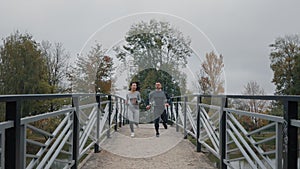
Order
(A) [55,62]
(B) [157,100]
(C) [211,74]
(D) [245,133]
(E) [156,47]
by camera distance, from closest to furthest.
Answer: (D) [245,133] < (C) [211,74] < (E) [156,47] < (B) [157,100] < (A) [55,62]

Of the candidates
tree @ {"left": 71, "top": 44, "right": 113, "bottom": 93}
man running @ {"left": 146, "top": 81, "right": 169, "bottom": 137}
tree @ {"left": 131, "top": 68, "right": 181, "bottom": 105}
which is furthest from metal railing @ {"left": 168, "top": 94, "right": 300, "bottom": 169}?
tree @ {"left": 71, "top": 44, "right": 113, "bottom": 93}

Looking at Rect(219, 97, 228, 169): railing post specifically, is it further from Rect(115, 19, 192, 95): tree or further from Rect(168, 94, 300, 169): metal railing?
Rect(115, 19, 192, 95): tree

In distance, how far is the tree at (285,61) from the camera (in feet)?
49.8

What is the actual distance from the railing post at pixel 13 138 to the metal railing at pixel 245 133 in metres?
1.40

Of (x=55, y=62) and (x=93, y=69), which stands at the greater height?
(x=55, y=62)

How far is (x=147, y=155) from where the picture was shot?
4.35m

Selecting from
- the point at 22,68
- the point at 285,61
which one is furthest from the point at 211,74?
the point at 22,68

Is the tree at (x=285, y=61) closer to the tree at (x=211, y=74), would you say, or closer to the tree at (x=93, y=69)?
the tree at (x=211, y=74)

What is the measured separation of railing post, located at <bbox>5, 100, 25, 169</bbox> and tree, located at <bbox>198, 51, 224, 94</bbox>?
2905 millimetres

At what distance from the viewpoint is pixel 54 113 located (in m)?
2.62

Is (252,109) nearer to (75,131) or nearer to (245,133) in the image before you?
(245,133)

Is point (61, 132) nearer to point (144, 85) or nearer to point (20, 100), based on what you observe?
point (20, 100)

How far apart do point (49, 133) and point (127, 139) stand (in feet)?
11.2

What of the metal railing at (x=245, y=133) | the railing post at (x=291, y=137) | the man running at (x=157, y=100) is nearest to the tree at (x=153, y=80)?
the man running at (x=157, y=100)
